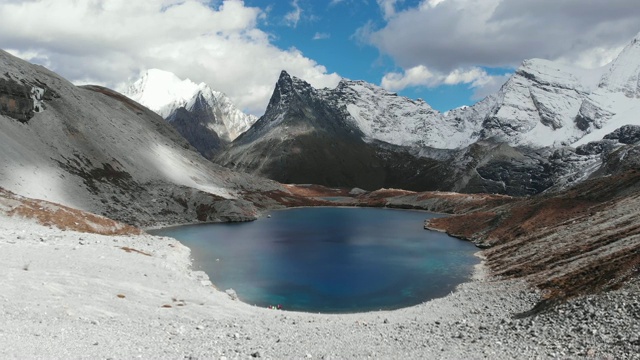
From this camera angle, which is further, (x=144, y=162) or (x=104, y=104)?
(x=104, y=104)

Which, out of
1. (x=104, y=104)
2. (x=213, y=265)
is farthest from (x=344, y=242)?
(x=104, y=104)

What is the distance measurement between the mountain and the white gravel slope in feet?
235

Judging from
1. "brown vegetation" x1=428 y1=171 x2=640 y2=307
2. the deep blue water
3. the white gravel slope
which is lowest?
the deep blue water

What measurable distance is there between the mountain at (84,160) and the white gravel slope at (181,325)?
71.7 metres

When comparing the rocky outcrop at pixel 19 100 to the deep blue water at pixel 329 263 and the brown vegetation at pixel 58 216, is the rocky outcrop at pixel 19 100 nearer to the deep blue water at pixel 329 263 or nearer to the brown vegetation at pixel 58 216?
the deep blue water at pixel 329 263

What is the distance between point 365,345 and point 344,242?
82.0 m

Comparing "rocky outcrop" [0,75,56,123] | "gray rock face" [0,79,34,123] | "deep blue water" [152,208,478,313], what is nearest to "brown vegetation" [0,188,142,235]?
"deep blue water" [152,208,478,313]

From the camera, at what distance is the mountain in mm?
115250

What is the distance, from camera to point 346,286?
215 feet

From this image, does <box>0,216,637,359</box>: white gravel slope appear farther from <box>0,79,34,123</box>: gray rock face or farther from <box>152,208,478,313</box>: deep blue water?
<box>0,79,34,123</box>: gray rock face

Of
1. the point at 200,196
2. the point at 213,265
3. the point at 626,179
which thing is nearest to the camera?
the point at 213,265

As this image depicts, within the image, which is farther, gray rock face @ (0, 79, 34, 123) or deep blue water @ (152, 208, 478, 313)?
gray rock face @ (0, 79, 34, 123)

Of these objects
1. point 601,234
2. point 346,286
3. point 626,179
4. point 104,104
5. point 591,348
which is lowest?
point 346,286

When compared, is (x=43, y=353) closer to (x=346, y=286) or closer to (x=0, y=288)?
(x=0, y=288)
